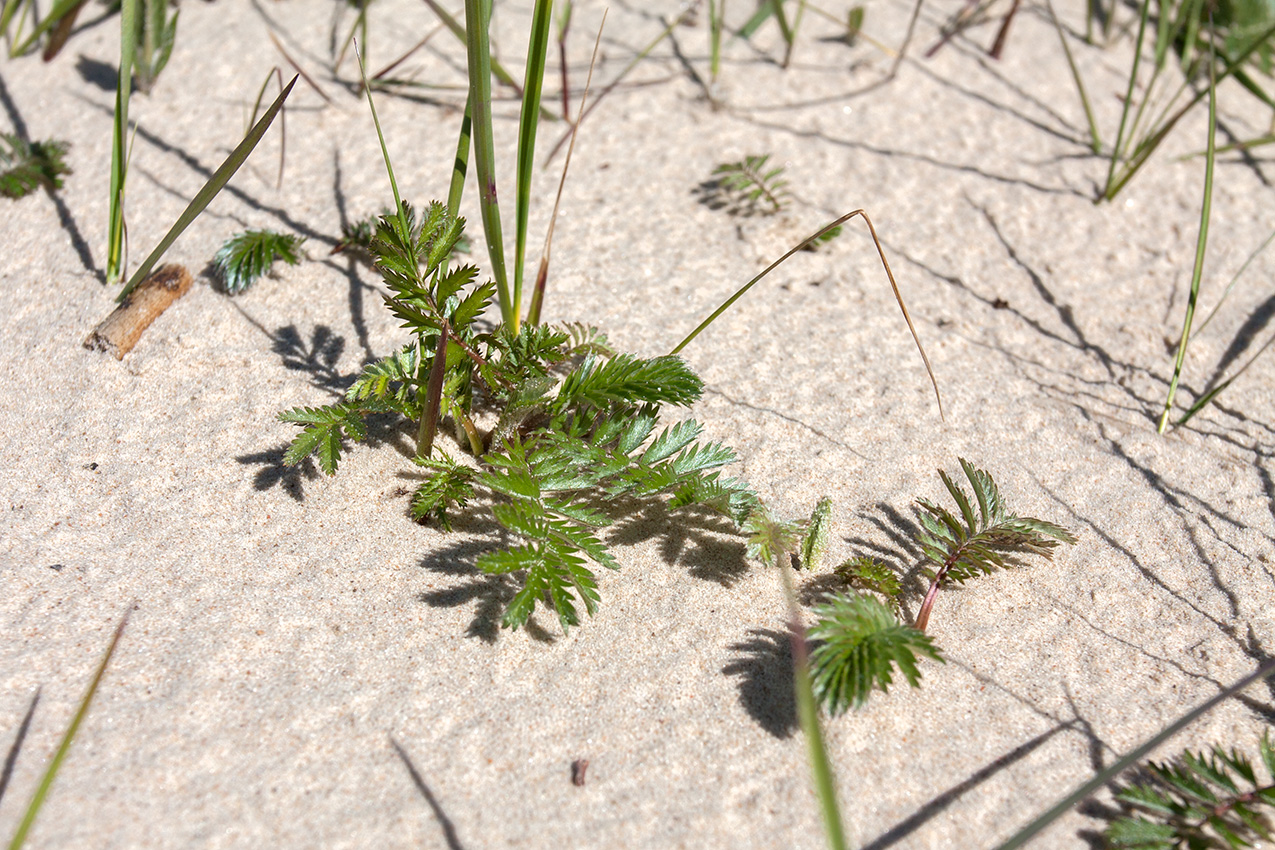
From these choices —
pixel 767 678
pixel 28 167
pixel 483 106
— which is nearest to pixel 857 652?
pixel 767 678

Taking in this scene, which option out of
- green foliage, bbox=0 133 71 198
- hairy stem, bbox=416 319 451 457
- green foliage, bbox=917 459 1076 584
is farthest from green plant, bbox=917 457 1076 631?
green foliage, bbox=0 133 71 198

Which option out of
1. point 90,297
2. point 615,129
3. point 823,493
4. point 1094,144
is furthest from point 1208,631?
point 90,297

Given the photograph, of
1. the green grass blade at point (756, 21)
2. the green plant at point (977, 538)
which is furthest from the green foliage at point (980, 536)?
the green grass blade at point (756, 21)

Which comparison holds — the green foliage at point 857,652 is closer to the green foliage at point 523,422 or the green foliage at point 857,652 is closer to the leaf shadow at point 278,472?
the green foliage at point 523,422

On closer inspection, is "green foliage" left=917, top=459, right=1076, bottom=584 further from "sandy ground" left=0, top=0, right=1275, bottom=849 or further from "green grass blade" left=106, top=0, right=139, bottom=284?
"green grass blade" left=106, top=0, right=139, bottom=284

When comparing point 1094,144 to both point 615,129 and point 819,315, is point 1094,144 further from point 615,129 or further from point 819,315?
point 615,129

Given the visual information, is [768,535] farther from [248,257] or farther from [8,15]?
[8,15]
